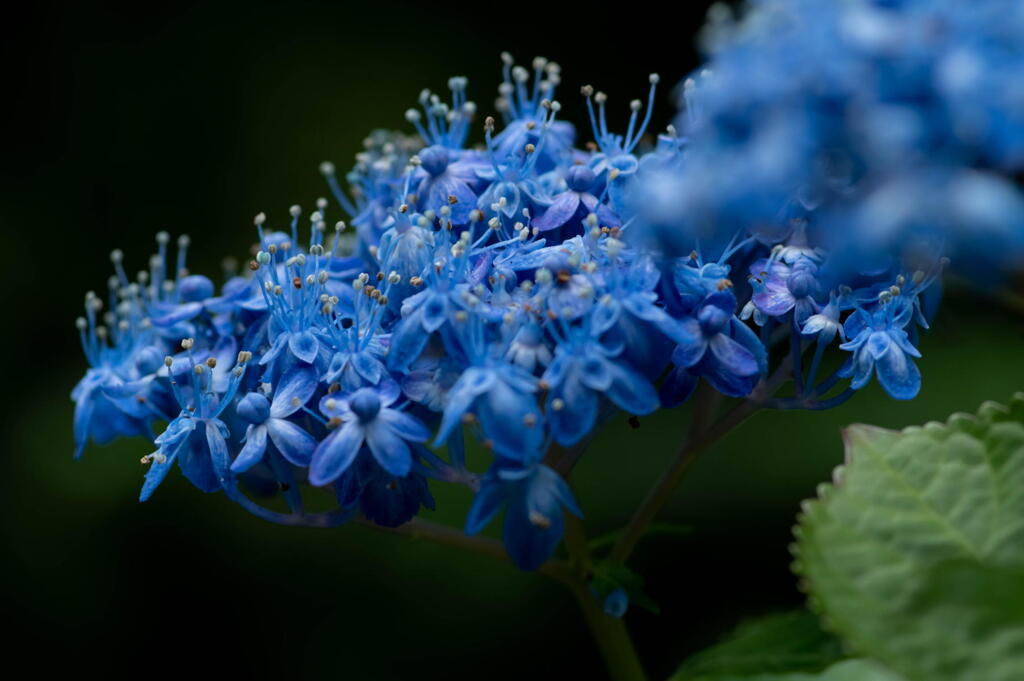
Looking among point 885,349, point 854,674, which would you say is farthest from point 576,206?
point 854,674

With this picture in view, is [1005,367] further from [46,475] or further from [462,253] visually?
[46,475]

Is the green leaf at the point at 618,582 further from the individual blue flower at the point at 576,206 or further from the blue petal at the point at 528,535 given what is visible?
the individual blue flower at the point at 576,206

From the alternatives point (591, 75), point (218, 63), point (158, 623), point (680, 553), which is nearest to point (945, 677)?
point (680, 553)

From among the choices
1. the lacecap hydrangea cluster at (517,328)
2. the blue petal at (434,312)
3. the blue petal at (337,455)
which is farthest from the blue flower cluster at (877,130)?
the blue petal at (337,455)

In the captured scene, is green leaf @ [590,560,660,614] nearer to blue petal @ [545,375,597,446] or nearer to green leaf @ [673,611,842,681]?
green leaf @ [673,611,842,681]

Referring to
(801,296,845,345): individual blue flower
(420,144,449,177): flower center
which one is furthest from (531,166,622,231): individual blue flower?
(801,296,845,345): individual blue flower

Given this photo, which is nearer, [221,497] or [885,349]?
[885,349]

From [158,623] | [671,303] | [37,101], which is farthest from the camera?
[37,101]

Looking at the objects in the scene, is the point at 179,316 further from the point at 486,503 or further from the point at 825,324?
the point at 825,324
